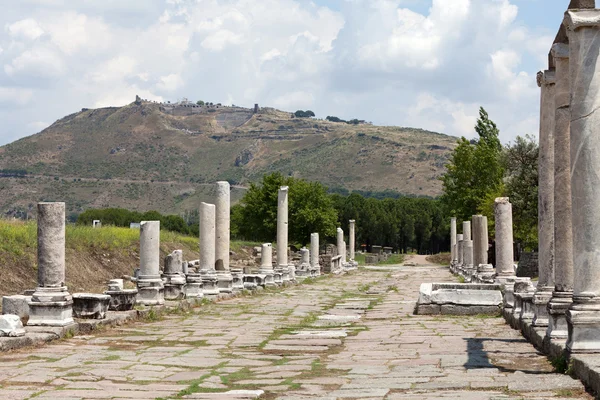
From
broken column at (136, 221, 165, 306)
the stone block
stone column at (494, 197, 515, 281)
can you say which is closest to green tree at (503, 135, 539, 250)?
stone column at (494, 197, 515, 281)

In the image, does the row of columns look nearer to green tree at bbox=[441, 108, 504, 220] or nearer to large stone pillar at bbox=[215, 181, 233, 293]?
large stone pillar at bbox=[215, 181, 233, 293]

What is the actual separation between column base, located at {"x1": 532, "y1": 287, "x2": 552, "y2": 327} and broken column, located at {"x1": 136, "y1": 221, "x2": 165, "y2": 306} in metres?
7.99

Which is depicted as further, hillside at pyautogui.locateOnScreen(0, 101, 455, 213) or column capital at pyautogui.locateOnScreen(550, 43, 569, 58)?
hillside at pyautogui.locateOnScreen(0, 101, 455, 213)

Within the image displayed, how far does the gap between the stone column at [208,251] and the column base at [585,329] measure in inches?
521

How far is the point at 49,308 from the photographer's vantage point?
12.8m

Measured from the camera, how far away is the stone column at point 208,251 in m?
21.2

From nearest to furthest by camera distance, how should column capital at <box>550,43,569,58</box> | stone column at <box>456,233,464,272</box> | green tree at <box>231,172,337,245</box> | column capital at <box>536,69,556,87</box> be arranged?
column capital at <box>550,43,569,58</box>
column capital at <box>536,69,556,87</box>
stone column at <box>456,233,464,272</box>
green tree at <box>231,172,337,245</box>

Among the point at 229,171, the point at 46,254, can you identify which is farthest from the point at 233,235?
the point at 229,171

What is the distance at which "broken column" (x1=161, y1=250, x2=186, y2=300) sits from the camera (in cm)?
1997

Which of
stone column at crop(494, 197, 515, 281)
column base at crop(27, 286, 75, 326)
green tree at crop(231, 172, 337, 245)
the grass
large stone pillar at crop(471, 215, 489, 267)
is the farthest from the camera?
the grass

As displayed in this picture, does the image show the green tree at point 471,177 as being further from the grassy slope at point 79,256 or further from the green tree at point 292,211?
the grassy slope at point 79,256

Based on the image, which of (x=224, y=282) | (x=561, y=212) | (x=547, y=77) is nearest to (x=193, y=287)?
(x=224, y=282)

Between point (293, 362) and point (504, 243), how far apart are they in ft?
34.6

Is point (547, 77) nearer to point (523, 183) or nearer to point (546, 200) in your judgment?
point (546, 200)
